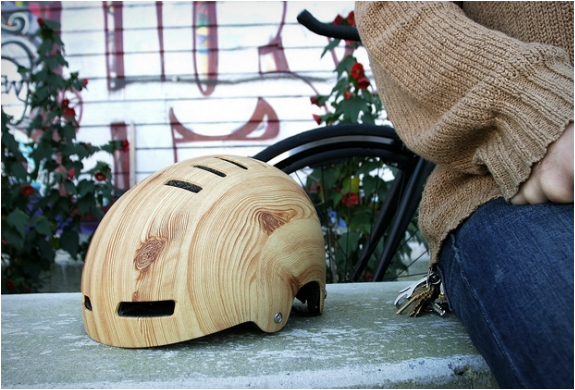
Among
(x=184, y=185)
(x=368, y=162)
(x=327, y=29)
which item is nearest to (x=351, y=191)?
(x=368, y=162)

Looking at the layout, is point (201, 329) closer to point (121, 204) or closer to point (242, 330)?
point (242, 330)

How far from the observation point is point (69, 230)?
10.2 ft

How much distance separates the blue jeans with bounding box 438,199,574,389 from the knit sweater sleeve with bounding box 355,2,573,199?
77mm

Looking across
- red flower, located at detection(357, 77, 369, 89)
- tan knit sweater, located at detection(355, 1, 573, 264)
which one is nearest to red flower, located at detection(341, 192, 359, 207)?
red flower, located at detection(357, 77, 369, 89)

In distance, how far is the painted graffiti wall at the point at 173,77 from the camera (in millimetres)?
4105

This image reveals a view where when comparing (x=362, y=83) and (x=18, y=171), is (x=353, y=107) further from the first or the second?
(x=18, y=171)

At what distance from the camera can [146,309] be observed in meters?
1.23

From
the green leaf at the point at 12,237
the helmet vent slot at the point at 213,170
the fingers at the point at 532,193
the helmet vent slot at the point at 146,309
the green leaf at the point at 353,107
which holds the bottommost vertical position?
the helmet vent slot at the point at 146,309

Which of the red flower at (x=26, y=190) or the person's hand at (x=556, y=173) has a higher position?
the red flower at (x=26, y=190)

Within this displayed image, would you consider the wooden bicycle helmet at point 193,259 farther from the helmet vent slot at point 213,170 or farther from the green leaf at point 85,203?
the green leaf at point 85,203

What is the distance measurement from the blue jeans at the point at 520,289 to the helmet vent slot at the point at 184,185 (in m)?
0.54

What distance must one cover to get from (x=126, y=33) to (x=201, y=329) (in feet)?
11.3

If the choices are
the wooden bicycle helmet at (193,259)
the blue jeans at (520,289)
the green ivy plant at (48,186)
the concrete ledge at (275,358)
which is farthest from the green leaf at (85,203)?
the blue jeans at (520,289)

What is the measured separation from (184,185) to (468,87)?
620 millimetres
